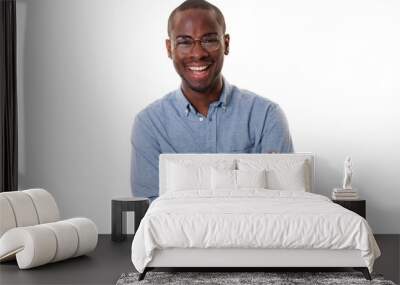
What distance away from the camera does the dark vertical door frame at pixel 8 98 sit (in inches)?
292

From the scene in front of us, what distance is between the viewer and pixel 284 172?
22.4 feet

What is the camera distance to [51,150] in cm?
772

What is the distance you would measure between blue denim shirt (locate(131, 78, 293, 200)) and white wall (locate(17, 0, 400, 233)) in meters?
0.14

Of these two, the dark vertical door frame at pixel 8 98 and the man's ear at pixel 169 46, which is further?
the man's ear at pixel 169 46

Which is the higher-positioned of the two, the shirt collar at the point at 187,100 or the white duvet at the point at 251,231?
the shirt collar at the point at 187,100

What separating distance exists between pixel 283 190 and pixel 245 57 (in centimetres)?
166

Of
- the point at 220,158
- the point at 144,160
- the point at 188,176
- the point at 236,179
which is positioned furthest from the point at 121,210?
the point at 236,179

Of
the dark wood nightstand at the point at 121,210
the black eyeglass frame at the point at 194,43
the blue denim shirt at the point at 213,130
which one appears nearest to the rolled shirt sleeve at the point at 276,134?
the blue denim shirt at the point at 213,130

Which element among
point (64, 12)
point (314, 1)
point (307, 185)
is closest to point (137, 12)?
point (64, 12)

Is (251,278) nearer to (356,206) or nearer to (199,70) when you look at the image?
(356,206)

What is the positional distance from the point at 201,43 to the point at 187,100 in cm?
60

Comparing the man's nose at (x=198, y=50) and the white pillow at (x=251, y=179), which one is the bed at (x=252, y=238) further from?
the man's nose at (x=198, y=50)

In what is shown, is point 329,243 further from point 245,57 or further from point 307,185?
point 245,57

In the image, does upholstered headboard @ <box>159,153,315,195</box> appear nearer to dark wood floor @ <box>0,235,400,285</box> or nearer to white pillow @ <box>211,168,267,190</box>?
white pillow @ <box>211,168,267,190</box>
